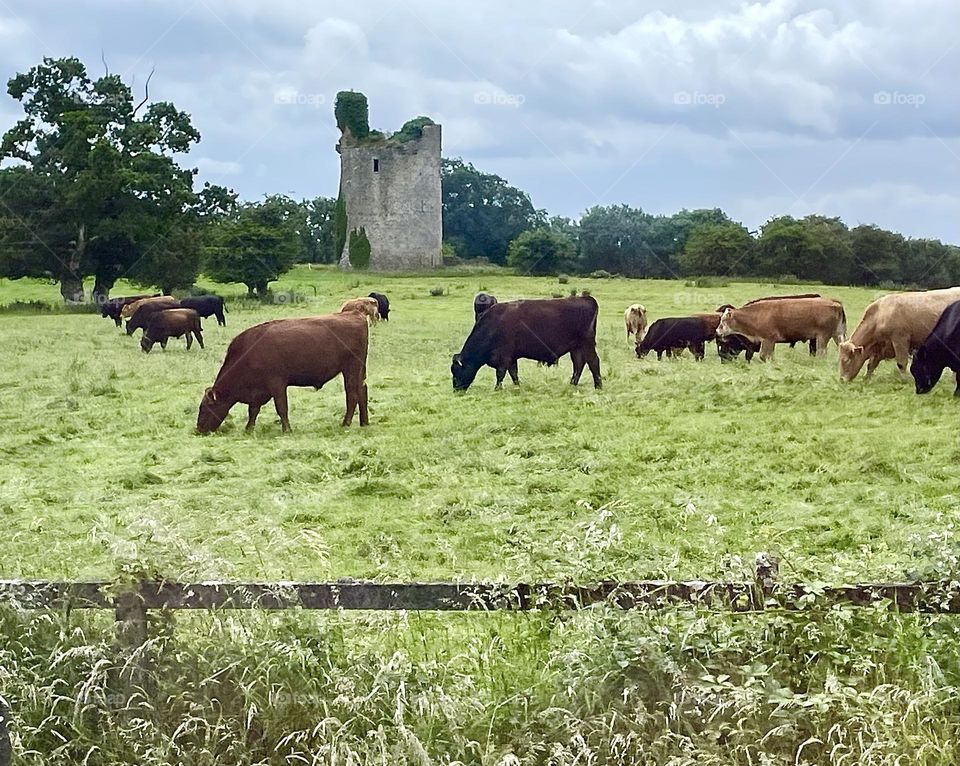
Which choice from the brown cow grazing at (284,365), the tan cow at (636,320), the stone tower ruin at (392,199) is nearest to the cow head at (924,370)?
A: the brown cow grazing at (284,365)

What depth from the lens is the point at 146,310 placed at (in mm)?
20797

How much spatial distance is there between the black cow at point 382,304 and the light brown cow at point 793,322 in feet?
26.5

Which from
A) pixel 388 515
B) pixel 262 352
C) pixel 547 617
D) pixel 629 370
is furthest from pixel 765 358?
pixel 547 617

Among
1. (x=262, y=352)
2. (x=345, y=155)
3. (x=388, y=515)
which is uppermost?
(x=345, y=155)

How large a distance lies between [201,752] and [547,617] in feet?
4.02

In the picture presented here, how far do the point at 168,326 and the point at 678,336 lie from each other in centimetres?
850

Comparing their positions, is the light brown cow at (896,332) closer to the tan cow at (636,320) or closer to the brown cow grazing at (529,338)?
the brown cow grazing at (529,338)

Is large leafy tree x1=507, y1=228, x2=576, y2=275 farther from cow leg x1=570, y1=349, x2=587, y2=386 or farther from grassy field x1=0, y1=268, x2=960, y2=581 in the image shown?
cow leg x1=570, y1=349, x2=587, y2=386

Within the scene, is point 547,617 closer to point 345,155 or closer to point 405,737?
point 405,737

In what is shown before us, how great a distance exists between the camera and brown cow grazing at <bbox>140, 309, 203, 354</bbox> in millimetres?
18547

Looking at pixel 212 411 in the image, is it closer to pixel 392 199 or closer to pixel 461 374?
pixel 461 374

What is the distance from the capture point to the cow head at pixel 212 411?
10.8m

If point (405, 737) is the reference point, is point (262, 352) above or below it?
above

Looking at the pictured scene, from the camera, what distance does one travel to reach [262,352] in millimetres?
10992
